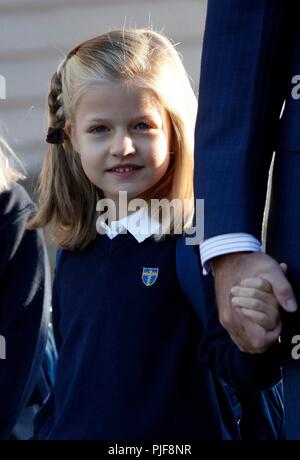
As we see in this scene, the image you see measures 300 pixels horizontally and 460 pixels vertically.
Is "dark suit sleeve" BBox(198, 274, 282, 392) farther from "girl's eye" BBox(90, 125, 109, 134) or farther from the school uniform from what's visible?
"girl's eye" BBox(90, 125, 109, 134)

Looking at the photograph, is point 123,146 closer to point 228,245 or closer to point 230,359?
point 230,359

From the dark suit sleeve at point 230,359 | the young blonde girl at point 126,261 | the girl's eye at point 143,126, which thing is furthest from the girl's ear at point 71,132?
the dark suit sleeve at point 230,359

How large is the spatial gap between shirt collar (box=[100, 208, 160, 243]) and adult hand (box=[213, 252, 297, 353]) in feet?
2.36

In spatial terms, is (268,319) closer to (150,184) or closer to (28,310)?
(150,184)

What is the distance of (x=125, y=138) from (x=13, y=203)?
72 cm

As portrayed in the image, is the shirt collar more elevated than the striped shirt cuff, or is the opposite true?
the shirt collar

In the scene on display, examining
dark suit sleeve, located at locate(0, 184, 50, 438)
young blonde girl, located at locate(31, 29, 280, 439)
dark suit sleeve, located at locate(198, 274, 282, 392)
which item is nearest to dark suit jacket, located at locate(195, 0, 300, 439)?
dark suit sleeve, located at locate(198, 274, 282, 392)

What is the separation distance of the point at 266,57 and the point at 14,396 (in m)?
1.57

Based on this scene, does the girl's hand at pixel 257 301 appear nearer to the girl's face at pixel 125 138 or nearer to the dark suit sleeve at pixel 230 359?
the dark suit sleeve at pixel 230 359

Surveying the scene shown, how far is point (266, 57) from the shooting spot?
2322 mm

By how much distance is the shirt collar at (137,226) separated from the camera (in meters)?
3.00

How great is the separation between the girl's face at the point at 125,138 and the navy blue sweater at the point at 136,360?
16cm

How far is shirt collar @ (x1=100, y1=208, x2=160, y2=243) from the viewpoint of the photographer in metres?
3.00

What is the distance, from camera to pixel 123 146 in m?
2.98
